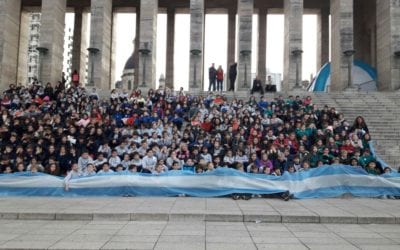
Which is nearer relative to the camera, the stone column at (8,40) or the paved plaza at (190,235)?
the paved plaza at (190,235)

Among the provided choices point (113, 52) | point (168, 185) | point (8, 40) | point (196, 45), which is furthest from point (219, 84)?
point (8, 40)

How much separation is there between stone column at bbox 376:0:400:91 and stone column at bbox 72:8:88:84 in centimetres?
2414

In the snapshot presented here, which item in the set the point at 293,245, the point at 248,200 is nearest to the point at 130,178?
the point at 248,200

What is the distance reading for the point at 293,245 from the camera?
296 inches

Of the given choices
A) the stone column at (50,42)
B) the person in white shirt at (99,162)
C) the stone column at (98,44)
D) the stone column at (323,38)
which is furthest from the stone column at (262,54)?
the person in white shirt at (99,162)

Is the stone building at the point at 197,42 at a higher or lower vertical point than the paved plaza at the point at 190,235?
higher

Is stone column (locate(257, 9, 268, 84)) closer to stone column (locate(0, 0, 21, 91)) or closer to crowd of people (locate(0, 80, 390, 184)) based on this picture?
crowd of people (locate(0, 80, 390, 184))

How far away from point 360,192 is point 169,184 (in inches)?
225

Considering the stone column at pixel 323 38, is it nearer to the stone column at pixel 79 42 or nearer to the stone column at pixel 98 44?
the stone column at pixel 98 44

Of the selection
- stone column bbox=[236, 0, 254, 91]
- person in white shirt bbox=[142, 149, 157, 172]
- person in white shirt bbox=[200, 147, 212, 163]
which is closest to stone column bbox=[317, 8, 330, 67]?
stone column bbox=[236, 0, 254, 91]

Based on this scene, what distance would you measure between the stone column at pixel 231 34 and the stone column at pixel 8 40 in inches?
675

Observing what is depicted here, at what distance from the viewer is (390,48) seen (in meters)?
28.3

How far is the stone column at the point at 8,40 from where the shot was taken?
3031 centimetres

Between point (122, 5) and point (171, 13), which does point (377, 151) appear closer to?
point (171, 13)
